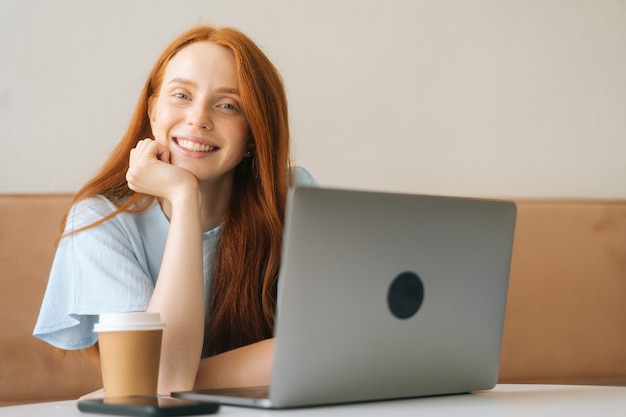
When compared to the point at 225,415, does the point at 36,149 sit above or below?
above

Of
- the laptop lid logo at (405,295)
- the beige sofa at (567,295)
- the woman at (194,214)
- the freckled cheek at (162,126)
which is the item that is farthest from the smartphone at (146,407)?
the beige sofa at (567,295)

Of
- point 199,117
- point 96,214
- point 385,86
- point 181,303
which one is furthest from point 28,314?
point 385,86

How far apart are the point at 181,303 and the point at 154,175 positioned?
0.23 metres

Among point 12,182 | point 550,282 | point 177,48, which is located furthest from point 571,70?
point 12,182

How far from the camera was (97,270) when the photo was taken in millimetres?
1224

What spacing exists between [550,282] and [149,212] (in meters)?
1.23

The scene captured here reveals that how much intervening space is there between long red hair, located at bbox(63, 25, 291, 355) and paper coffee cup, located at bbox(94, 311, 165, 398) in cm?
53

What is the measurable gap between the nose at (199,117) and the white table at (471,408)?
1.99 ft

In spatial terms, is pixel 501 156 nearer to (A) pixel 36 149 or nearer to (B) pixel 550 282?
(B) pixel 550 282

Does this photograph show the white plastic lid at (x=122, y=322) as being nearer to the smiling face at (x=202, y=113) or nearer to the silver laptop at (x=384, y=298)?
the silver laptop at (x=384, y=298)

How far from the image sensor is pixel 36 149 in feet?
6.70

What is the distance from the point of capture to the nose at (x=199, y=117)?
4.53ft

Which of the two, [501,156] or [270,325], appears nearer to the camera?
[270,325]

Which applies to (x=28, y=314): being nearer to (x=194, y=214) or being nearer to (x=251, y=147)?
(x=251, y=147)
